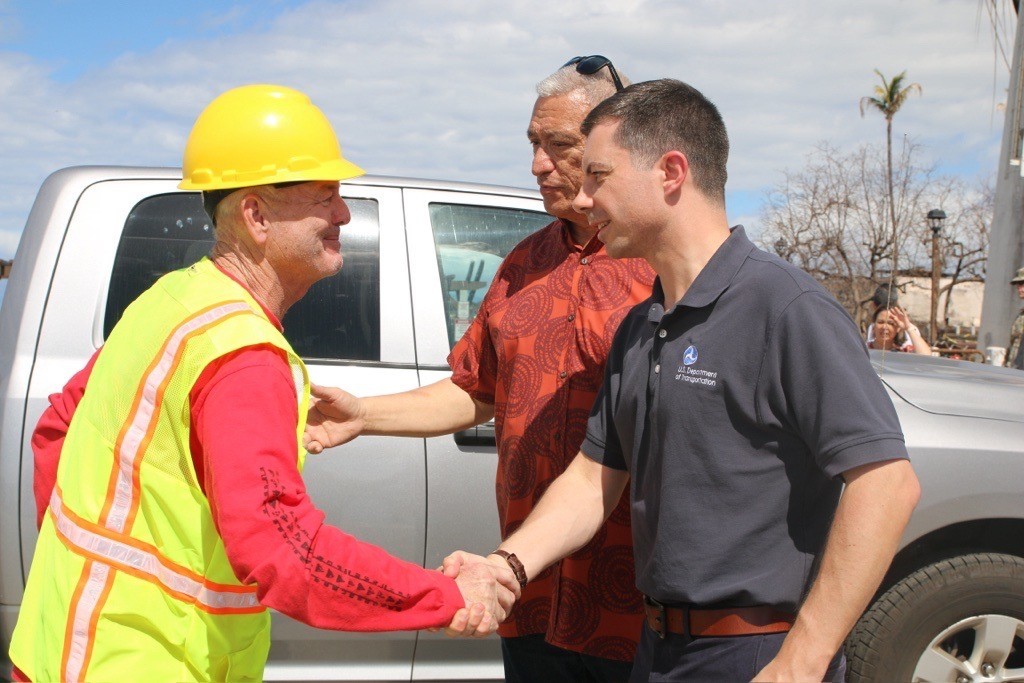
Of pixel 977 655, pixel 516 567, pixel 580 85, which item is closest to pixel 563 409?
pixel 516 567

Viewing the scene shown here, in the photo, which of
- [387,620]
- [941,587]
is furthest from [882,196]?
[387,620]

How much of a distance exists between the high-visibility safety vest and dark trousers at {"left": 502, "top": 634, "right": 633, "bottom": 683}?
114cm

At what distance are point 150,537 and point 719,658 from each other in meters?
1.11

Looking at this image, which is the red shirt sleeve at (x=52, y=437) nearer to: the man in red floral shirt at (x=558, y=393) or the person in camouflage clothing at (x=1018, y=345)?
the man in red floral shirt at (x=558, y=393)

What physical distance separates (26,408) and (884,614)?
9.87 ft

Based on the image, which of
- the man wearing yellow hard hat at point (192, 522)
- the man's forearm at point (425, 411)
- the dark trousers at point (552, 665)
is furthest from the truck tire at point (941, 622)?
the man wearing yellow hard hat at point (192, 522)

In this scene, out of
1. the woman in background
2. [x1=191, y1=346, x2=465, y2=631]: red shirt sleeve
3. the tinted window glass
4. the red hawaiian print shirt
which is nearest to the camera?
[x1=191, y1=346, x2=465, y2=631]: red shirt sleeve

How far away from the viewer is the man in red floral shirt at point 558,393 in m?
2.60

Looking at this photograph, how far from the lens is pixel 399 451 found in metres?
3.57

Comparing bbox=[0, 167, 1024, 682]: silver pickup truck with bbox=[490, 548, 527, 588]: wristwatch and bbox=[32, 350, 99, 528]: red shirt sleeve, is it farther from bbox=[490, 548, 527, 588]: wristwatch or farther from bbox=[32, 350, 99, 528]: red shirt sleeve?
bbox=[32, 350, 99, 528]: red shirt sleeve

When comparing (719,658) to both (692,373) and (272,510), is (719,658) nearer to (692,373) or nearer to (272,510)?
(692,373)

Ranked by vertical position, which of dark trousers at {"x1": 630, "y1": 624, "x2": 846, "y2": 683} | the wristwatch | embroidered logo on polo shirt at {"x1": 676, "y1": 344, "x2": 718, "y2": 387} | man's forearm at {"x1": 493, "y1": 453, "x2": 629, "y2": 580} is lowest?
dark trousers at {"x1": 630, "y1": 624, "x2": 846, "y2": 683}

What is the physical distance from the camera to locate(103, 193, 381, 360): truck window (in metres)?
3.65

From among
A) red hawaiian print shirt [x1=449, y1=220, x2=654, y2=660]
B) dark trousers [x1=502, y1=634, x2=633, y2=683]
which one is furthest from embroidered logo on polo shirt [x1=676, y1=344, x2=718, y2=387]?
dark trousers [x1=502, y1=634, x2=633, y2=683]
